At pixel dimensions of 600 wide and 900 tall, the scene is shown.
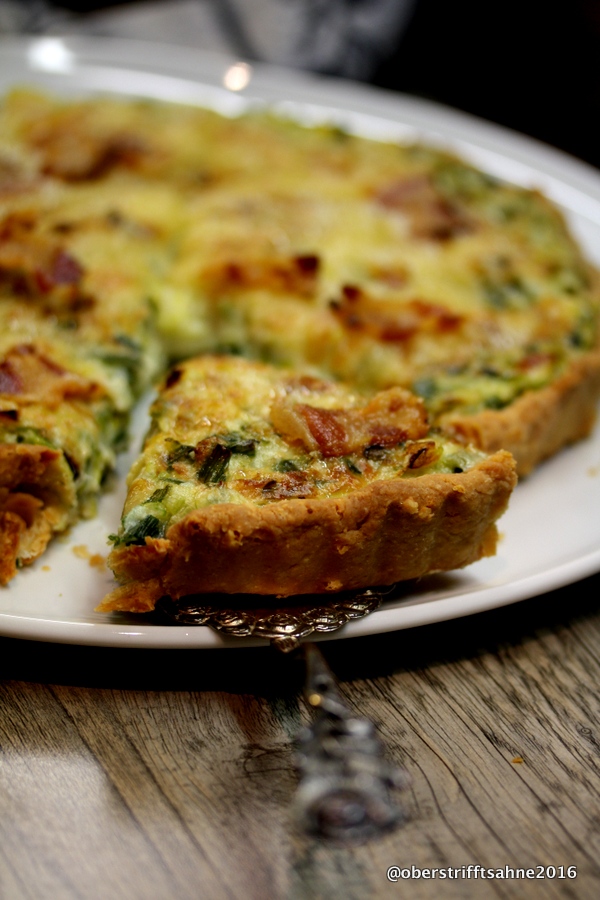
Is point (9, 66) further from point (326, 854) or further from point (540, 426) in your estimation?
point (326, 854)

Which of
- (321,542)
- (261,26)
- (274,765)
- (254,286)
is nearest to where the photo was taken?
(274,765)

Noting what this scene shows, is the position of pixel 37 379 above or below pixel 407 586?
below

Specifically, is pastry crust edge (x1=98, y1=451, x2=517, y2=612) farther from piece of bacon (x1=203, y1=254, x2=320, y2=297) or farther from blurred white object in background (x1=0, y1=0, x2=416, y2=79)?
blurred white object in background (x1=0, y1=0, x2=416, y2=79)

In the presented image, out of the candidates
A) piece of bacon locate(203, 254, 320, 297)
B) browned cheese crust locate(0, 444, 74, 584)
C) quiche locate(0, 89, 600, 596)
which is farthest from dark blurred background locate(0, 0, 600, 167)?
browned cheese crust locate(0, 444, 74, 584)

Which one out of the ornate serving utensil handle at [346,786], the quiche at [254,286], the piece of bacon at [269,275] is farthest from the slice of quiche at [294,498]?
the piece of bacon at [269,275]

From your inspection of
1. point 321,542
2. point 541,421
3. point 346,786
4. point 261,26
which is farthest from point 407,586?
point 261,26

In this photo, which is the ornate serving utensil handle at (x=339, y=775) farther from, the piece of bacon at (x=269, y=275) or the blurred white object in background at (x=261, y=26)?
the blurred white object in background at (x=261, y=26)

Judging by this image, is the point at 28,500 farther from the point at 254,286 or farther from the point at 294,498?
the point at 254,286

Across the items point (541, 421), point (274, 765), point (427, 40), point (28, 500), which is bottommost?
point (28, 500)
